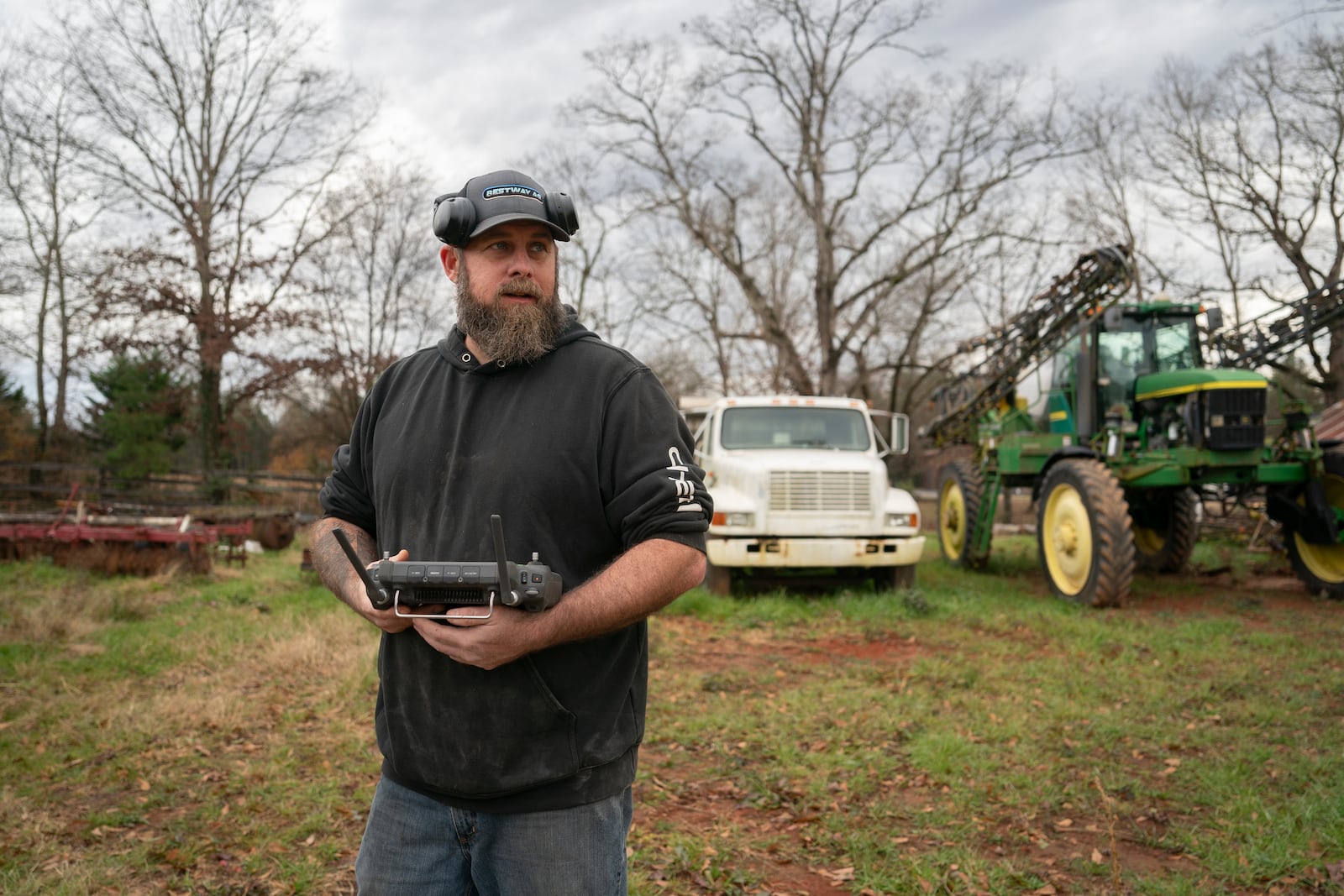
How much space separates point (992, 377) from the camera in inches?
499

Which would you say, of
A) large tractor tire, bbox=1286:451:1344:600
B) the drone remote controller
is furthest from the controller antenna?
large tractor tire, bbox=1286:451:1344:600

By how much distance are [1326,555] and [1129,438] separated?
2.06 meters

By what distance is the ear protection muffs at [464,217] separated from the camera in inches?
77.7

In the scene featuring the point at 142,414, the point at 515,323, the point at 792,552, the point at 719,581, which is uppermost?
the point at 142,414

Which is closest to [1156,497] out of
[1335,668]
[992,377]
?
[992,377]

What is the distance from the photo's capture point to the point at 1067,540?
363 inches

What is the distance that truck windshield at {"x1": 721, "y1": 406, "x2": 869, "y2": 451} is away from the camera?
10508mm

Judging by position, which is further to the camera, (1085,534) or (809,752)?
(1085,534)

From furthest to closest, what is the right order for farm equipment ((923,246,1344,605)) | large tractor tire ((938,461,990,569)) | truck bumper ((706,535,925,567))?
1. large tractor tire ((938,461,990,569))
2. truck bumper ((706,535,925,567))
3. farm equipment ((923,246,1344,605))

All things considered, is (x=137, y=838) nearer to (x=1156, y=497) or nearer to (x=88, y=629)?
(x=88, y=629)

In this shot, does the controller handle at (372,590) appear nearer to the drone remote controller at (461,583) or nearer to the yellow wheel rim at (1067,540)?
the drone remote controller at (461,583)

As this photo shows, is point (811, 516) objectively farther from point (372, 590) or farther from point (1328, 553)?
point (372, 590)

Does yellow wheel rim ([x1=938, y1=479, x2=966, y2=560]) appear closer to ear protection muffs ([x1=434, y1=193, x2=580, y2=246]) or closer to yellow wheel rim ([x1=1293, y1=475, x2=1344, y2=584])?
yellow wheel rim ([x1=1293, y1=475, x2=1344, y2=584])

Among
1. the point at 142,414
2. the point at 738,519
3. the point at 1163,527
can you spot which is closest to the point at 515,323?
the point at 738,519
